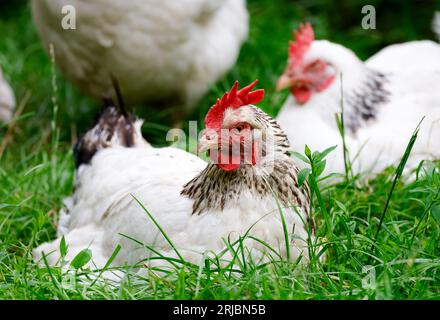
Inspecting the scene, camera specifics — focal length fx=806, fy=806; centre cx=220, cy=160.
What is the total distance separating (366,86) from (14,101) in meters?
2.17

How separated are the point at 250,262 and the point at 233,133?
1.34ft

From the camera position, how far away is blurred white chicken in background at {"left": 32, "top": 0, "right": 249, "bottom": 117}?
426 cm

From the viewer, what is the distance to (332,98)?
3992mm

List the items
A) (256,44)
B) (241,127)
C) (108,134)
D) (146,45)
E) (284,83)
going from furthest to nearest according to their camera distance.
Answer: (256,44)
(146,45)
(284,83)
(108,134)
(241,127)

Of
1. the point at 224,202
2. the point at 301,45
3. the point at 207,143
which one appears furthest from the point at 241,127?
the point at 301,45

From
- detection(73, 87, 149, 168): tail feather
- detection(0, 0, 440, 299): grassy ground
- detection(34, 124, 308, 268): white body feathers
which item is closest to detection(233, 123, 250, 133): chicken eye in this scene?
detection(34, 124, 308, 268): white body feathers

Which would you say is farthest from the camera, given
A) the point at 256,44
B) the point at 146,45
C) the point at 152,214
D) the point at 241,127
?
the point at 256,44

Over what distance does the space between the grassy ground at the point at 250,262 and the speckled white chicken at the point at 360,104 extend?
24 centimetres

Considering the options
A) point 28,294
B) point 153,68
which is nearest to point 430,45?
point 153,68

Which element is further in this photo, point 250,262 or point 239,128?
point 239,128

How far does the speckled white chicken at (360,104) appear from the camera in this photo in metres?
3.74

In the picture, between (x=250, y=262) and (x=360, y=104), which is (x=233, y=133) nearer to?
(x=250, y=262)

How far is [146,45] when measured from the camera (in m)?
4.35
